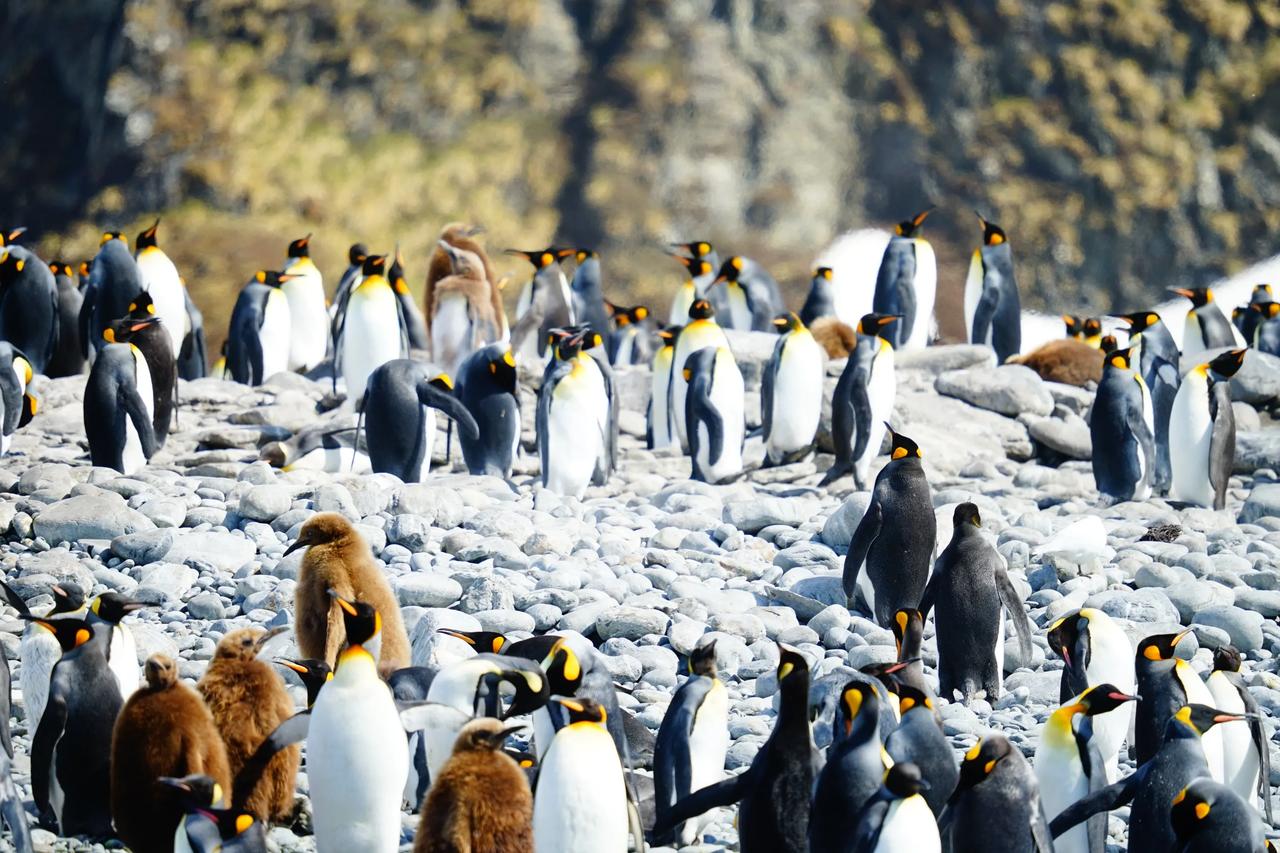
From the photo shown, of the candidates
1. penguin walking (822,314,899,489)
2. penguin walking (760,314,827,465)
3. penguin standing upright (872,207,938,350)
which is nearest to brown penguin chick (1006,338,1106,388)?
penguin standing upright (872,207,938,350)

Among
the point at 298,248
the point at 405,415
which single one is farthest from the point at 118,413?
the point at 298,248

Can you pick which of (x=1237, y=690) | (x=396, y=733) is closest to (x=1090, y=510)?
(x=1237, y=690)

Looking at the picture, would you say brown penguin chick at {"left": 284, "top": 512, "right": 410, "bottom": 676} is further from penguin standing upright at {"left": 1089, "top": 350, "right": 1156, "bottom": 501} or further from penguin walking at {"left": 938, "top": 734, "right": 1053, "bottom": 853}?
penguin standing upright at {"left": 1089, "top": 350, "right": 1156, "bottom": 501}

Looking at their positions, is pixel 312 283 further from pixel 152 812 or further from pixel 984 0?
pixel 984 0

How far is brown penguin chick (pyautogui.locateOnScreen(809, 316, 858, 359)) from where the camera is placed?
11789mm

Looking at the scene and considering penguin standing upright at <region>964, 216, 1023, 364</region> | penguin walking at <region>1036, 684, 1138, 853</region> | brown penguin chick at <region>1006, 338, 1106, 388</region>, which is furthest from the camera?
penguin standing upright at <region>964, 216, 1023, 364</region>

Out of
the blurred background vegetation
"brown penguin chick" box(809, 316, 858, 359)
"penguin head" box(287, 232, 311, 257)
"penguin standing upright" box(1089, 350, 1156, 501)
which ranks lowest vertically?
"penguin standing upright" box(1089, 350, 1156, 501)

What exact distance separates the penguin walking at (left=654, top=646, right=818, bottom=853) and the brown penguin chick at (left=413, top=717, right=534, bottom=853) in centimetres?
55

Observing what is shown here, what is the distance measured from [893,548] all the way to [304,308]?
713 centimetres

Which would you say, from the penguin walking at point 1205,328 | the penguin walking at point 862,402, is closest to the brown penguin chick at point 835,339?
the penguin walking at point 862,402

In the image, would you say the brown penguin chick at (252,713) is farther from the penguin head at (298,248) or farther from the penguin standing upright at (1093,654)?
the penguin head at (298,248)

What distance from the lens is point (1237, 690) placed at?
5.45 meters

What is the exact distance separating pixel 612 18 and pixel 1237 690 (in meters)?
28.0

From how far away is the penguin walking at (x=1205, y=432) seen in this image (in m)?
8.96
